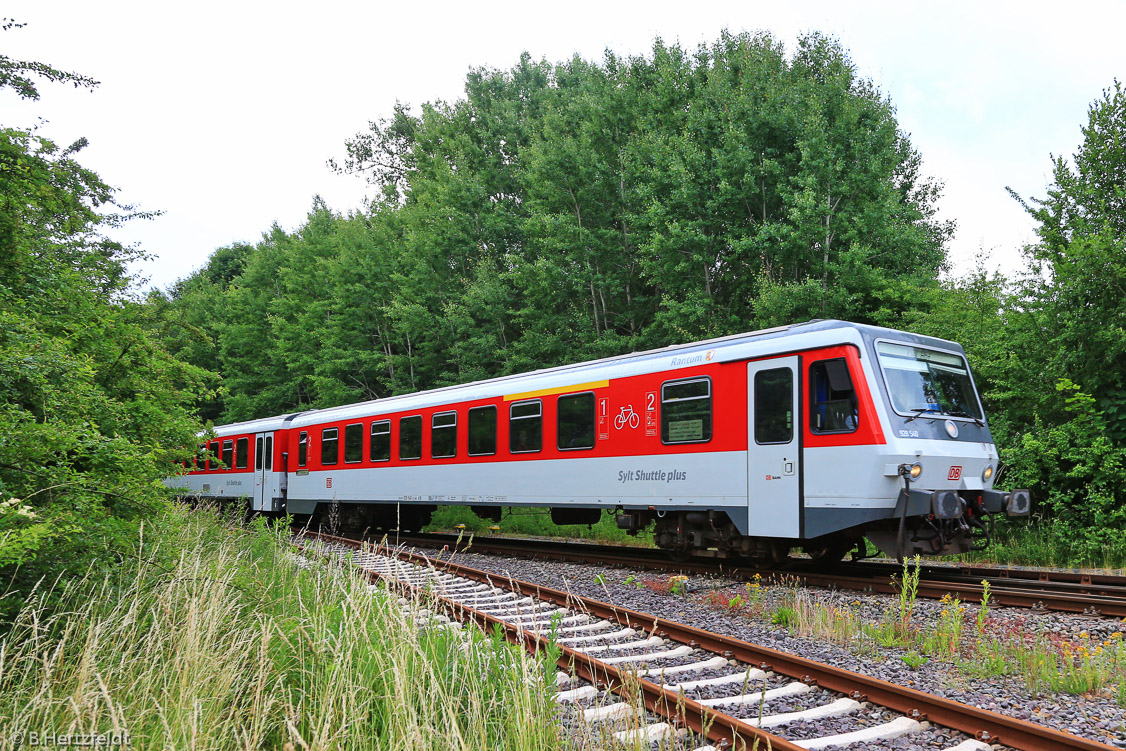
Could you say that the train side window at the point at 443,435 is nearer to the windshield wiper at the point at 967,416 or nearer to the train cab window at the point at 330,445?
the train cab window at the point at 330,445

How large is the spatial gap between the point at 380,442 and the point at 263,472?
6.00 meters

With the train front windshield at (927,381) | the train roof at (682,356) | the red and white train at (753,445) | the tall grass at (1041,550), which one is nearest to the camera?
the red and white train at (753,445)

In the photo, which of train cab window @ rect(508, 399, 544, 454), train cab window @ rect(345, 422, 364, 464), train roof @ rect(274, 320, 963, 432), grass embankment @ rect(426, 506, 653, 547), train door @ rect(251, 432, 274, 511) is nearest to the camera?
train roof @ rect(274, 320, 963, 432)

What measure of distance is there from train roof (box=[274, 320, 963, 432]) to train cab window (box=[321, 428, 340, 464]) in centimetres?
234

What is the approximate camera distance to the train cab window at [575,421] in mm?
11992

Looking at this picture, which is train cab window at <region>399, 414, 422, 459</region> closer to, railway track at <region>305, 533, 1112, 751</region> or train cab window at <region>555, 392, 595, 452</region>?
train cab window at <region>555, 392, 595, 452</region>

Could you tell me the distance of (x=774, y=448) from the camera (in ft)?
31.1

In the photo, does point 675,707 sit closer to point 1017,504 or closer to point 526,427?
point 1017,504

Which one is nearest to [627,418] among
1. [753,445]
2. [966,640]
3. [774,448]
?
[753,445]

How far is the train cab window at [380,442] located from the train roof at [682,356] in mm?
373

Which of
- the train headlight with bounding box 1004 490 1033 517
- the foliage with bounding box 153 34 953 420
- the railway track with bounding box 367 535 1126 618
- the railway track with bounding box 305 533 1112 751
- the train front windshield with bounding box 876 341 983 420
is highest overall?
the foliage with bounding box 153 34 953 420

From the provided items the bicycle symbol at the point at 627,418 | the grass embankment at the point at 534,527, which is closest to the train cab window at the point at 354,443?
the grass embankment at the point at 534,527

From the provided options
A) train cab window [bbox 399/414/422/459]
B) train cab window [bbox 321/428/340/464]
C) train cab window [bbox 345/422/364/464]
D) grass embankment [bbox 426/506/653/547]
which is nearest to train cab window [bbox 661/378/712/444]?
grass embankment [bbox 426/506/653/547]

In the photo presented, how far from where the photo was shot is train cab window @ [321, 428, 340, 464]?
59.8ft
